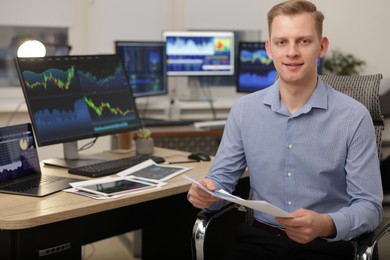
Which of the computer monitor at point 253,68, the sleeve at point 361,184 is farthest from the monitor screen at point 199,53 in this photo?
the sleeve at point 361,184

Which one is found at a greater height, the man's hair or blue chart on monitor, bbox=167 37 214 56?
the man's hair

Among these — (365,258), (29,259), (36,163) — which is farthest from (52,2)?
(365,258)

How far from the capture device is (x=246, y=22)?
5125 mm

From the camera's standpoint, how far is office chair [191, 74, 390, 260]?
74.0 inches

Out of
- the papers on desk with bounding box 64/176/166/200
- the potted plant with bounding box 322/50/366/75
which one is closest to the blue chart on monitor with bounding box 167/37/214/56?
the potted plant with bounding box 322/50/366/75

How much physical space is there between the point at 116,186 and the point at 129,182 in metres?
0.08

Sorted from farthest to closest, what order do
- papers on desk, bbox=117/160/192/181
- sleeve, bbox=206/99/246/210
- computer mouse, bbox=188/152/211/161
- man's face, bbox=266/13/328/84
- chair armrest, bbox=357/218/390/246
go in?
computer mouse, bbox=188/152/211/161 → papers on desk, bbox=117/160/192/181 → sleeve, bbox=206/99/246/210 → man's face, bbox=266/13/328/84 → chair armrest, bbox=357/218/390/246

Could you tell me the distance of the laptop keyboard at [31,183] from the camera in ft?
7.18

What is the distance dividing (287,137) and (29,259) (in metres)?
0.93

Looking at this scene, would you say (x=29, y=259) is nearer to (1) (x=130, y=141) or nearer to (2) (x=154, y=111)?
(1) (x=130, y=141)

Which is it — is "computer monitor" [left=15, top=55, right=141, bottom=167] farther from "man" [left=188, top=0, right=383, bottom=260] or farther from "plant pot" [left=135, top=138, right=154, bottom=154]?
"man" [left=188, top=0, right=383, bottom=260]

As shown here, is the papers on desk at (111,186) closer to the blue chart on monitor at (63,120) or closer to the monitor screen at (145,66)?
the blue chart on monitor at (63,120)

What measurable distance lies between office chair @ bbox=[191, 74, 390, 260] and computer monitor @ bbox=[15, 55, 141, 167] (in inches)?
31.9

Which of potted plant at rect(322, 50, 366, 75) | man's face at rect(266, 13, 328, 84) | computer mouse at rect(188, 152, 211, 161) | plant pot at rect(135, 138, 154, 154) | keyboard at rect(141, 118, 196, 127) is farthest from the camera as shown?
potted plant at rect(322, 50, 366, 75)
